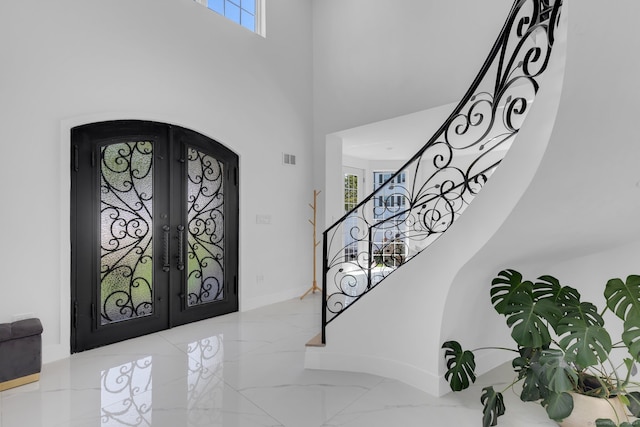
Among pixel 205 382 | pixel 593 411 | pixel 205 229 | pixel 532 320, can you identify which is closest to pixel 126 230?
pixel 205 229

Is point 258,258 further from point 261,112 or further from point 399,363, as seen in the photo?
point 399,363

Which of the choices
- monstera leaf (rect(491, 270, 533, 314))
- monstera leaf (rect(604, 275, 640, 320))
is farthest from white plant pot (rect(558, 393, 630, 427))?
monstera leaf (rect(491, 270, 533, 314))

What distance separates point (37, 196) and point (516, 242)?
385 cm

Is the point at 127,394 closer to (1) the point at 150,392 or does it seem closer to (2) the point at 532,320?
(1) the point at 150,392

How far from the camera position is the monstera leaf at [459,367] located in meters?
2.19

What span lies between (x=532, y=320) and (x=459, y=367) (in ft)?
1.90

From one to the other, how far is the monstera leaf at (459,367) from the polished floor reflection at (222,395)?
14cm

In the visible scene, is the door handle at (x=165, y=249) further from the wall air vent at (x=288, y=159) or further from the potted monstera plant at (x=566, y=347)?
the potted monstera plant at (x=566, y=347)

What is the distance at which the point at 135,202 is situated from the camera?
355 centimetres

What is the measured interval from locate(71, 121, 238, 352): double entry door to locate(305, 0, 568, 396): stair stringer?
78.1 inches

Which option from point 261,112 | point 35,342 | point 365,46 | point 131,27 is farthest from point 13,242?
point 365,46

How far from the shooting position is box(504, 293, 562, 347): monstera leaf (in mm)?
1875

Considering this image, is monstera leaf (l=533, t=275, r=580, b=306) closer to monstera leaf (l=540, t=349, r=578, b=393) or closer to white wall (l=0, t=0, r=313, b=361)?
monstera leaf (l=540, t=349, r=578, b=393)

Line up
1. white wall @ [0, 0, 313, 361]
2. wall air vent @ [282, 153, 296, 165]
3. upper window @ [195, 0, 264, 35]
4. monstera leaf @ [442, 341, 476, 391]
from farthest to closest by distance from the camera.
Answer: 1. wall air vent @ [282, 153, 296, 165]
2. upper window @ [195, 0, 264, 35]
3. white wall @ [0, 0, 313, 361]
4. monstera leaf @ [442, 341, 476, 391]
